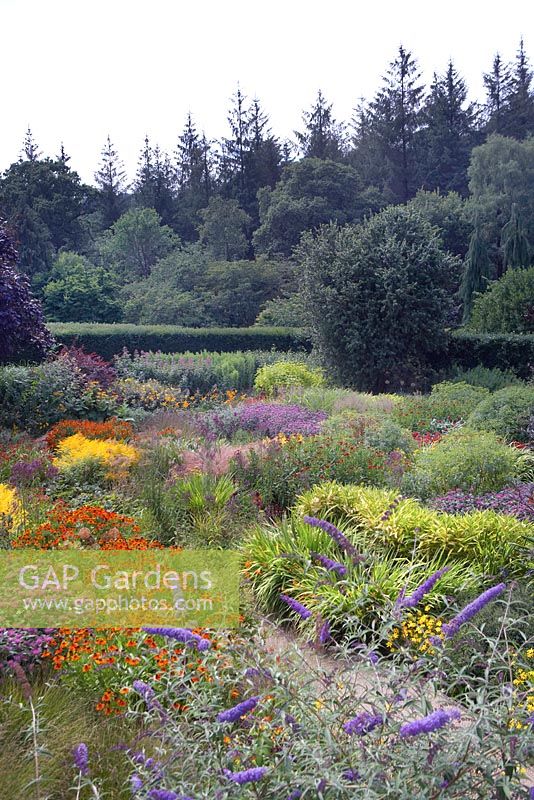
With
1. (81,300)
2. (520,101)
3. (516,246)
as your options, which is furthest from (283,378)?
(520,101)

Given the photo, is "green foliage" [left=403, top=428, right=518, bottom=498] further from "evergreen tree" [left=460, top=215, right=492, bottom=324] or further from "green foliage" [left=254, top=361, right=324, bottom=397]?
"evergreen tree" [left=460, top=215, right=492, bottom=324]

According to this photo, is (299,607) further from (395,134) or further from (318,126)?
(318,126)

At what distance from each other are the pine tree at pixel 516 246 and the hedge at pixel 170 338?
1004 cm

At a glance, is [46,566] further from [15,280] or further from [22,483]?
[15,280]

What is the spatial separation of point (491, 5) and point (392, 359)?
27.5ft

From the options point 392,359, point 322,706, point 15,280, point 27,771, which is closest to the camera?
point 322,706

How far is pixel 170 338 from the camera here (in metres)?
19.5

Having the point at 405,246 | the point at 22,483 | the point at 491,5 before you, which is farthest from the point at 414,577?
the point at 405,246

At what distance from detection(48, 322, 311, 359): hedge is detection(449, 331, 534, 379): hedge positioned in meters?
4.85

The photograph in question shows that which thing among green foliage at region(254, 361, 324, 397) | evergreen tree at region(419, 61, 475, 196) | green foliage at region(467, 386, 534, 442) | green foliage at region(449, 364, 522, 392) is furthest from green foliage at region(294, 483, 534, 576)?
evergreen tree at region(419, 61, 475, 196)

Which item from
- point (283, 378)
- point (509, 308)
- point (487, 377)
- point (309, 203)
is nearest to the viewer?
point (283, 378)

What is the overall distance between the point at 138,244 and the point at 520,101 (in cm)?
2133

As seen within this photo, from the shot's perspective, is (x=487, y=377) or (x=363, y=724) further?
(x=487, y=377)

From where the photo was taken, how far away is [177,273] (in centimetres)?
2766
